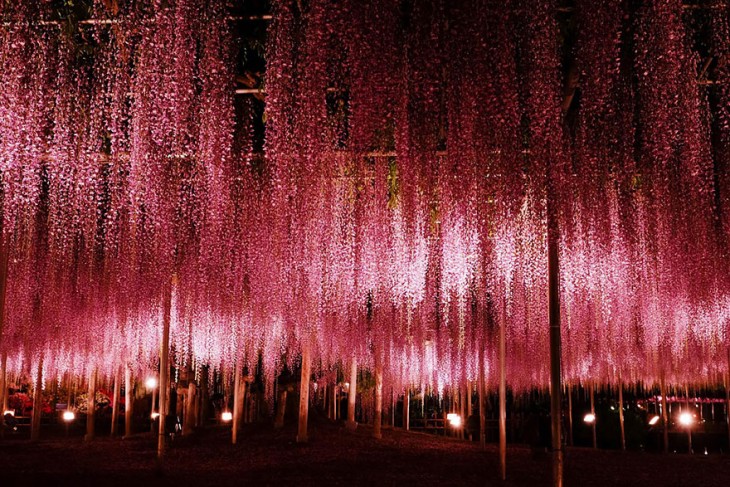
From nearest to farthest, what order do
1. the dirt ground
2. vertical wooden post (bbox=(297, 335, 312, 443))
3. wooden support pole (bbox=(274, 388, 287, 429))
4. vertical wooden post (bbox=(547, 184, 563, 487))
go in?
vertical wooden post (bbox=(547, 184, 563, 487)), the dirt ground, vertical wooden post (bbox=(297, 335, 312, 443)), wooden support pole (bbox=(274, 388, 287, 429))

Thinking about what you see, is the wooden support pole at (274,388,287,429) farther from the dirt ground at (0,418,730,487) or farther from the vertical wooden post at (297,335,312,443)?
the vertical wooden post at (297,335,312,443)

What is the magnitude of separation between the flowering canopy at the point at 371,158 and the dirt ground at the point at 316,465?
2.34 meters

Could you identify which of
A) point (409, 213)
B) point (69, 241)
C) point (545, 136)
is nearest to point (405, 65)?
point (545, 136)

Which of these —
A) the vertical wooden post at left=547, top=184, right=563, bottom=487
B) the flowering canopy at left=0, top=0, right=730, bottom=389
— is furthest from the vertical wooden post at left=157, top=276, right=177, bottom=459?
the vertical wooden post at left=547, top=184, right=563, bottom=487

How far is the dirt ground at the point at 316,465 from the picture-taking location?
9047 mm

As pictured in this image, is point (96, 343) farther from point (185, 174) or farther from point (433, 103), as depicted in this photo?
point (433, 103)

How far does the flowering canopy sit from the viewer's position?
5.79 metres

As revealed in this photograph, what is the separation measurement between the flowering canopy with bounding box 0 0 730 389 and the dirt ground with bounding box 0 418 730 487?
2.34 metres

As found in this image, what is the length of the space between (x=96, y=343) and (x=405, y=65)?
12.5 metres

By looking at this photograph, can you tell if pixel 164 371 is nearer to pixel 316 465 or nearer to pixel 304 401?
pixel 316 465

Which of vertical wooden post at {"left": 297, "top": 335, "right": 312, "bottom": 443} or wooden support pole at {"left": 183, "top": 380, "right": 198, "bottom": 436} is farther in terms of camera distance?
wooden support pole at {"left": 183, "top": 380, "right": 198, "bottom": 436}

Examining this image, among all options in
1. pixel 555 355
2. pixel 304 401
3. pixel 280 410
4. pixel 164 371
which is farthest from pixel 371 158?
pixel 280 410

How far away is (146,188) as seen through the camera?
25.6 ft

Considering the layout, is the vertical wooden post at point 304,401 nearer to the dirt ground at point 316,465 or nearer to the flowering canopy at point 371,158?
the dirt ground at point 316,465
